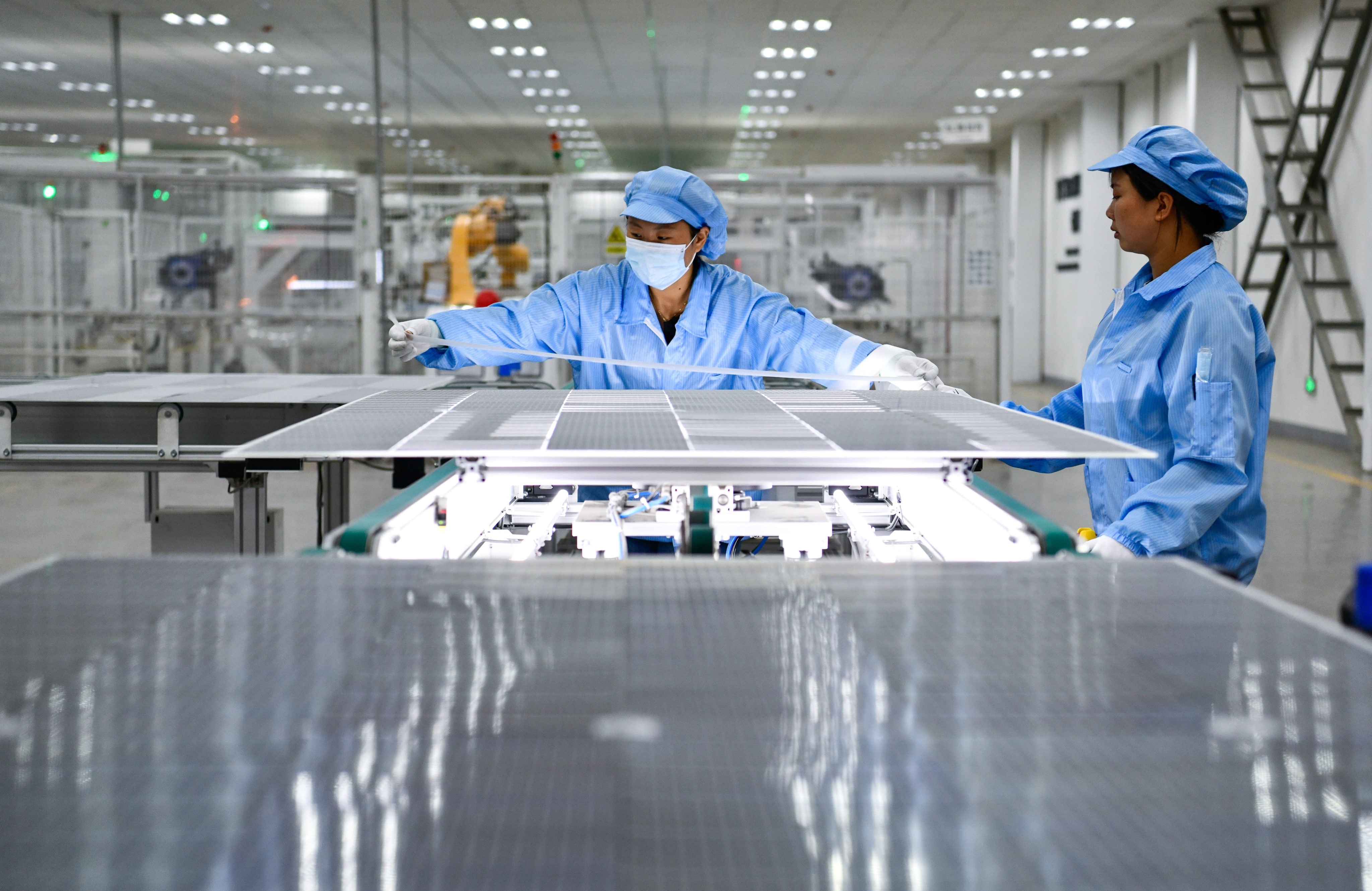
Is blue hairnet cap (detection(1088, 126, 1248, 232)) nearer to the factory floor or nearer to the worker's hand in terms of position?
the worker's hand

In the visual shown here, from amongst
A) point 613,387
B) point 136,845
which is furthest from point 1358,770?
point 613,387

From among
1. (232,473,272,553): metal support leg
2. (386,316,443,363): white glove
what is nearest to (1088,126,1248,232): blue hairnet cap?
(386,316,443,363): white glove

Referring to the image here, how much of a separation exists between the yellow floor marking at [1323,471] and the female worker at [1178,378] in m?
6.27

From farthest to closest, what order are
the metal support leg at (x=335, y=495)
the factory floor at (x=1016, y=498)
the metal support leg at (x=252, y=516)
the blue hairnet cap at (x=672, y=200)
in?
the factory floor at (x=1016, y=498), the metal support leg at (x=335, y=495), the metal support leg at (x=252, y=516), the blue hairnet cap at (x=672, y=200)

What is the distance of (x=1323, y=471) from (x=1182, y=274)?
274 inches

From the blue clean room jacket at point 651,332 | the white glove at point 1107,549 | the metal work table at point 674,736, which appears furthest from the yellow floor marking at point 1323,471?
the metal work table at point 674,736

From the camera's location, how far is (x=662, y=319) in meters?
2.76

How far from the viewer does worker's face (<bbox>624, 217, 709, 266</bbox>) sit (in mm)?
2609

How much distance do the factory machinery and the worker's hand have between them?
0.58 ft

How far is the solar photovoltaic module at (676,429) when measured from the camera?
4.40 feet

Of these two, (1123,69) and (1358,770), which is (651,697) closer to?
(1358,770)

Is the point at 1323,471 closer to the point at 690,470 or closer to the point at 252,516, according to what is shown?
the point at 252,516

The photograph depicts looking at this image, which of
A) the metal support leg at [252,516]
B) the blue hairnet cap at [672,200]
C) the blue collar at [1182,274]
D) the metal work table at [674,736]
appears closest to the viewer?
the metal work table at [674,736]

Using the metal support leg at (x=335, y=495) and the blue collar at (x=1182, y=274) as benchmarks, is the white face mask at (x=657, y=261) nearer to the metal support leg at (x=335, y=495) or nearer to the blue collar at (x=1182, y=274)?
the blue collar at (x=1182, y=274)
